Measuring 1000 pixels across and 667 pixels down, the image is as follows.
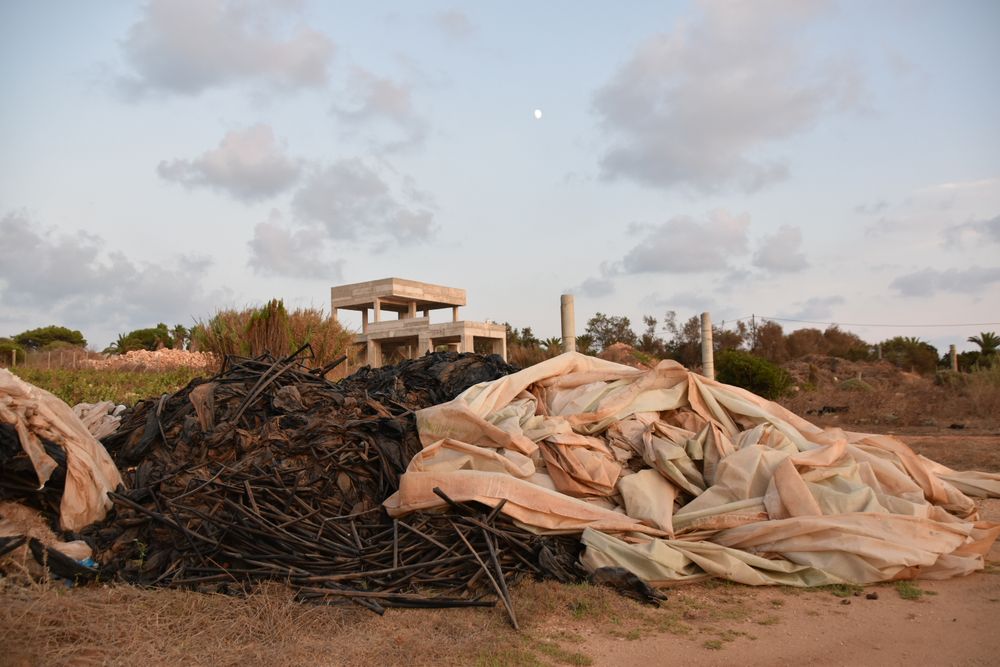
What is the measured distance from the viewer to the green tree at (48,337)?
3966 cm

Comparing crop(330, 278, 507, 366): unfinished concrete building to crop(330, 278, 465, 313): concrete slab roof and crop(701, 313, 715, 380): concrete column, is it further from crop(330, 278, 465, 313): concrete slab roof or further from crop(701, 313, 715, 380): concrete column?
Result: crop(701, 313, 715, 380): concrete column

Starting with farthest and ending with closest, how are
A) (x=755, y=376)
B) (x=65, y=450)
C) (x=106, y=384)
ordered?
(x=755, y=376) < (x=106, y=384) < (x=65, y=450)

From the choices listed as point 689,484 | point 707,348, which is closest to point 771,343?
point 707,348

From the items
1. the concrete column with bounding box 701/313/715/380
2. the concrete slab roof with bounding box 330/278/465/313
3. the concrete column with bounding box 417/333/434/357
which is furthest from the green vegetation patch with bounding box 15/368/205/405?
the concrete slab roof with bounding box 330/278/465/313

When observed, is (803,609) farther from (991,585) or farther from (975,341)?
(975,341)

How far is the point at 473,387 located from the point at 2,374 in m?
2.93

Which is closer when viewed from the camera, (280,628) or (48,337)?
(280,628)

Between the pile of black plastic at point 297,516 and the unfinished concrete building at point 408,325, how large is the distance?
20.2m

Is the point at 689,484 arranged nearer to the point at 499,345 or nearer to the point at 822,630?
the point at 822,630

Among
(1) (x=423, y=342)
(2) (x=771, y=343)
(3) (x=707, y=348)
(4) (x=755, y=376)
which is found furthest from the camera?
(2) (x=771, y=343)

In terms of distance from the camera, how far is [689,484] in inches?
188

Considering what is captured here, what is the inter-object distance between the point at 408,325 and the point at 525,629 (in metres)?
25.7

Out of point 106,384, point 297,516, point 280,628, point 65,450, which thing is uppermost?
point 106,384

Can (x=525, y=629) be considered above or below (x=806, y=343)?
below
